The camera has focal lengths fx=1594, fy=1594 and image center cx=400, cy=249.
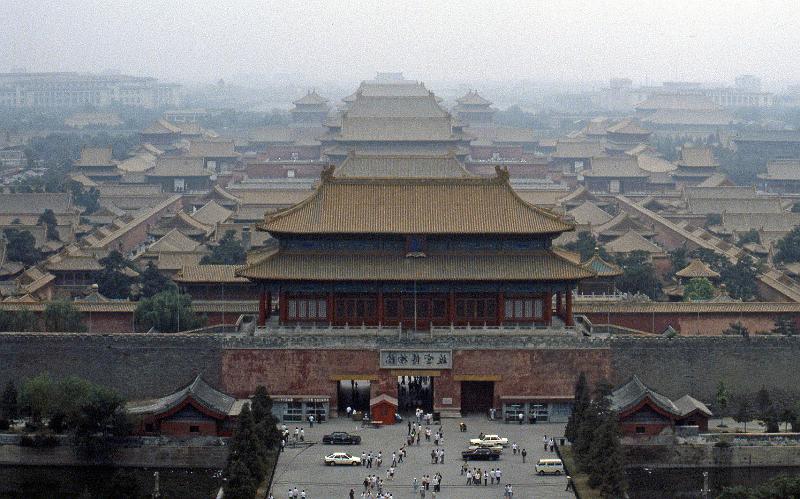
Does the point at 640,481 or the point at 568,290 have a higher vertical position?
the point at 568,290

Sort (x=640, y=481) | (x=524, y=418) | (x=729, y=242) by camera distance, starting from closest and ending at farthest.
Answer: (x=640, y=481) → (x=524, y=418) → (x=729, y=242)

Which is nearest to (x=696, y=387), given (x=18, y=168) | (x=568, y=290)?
(x=568, y=290)

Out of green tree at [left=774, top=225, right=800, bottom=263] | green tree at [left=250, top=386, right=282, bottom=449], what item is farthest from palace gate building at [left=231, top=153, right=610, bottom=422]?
green tree at [left=774, top=225, right=800, bottom=263]

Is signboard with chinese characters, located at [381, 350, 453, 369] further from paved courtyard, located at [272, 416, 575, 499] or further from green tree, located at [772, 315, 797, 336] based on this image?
green tree, located at [772, 315, 797, 336]

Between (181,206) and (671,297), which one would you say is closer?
(671,297)

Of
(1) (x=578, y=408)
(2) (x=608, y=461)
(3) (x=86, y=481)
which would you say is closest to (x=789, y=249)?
(1) (x=578, y=408)

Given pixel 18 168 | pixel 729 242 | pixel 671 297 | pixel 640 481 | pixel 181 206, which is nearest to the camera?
pixel 640 481

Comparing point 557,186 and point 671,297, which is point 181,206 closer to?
point 557,186
